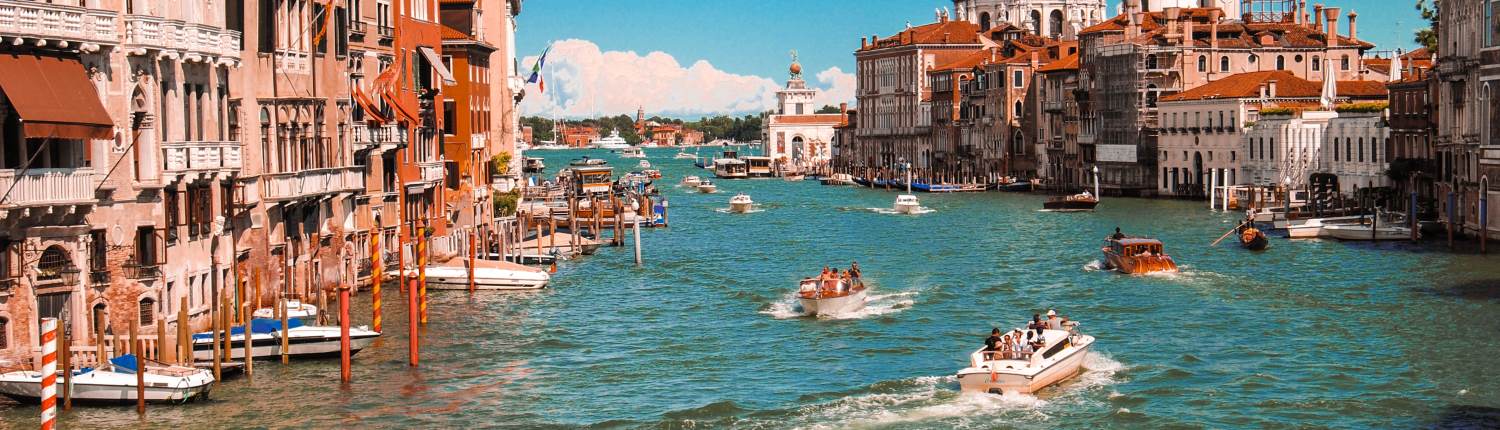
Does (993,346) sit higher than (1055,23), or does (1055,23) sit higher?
(1055,23)

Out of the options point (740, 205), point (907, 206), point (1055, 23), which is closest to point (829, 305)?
point (907, 206)

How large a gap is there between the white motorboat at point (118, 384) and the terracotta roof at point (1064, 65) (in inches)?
3564

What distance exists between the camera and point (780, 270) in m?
54.4

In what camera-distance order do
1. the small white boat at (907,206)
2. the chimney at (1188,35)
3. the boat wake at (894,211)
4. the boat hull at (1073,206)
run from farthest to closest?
the chimney at (1188,35) → the boat wake at (894,211) → the small white boat at (907,206) → the boat hull at (1073,206)

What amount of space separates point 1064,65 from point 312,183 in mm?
82488

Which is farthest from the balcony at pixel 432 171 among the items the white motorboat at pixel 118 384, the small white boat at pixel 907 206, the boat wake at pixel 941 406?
the small white boat at pixel 907 206

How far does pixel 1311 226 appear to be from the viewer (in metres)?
62.6

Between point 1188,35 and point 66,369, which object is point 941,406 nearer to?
point 66,369

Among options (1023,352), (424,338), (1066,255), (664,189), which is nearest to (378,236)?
(424,338)

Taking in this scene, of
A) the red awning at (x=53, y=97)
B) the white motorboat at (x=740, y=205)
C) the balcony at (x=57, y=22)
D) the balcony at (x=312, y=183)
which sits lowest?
the white motorboat at (x=740, y=205)

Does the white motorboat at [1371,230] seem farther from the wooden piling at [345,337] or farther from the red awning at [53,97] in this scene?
the red awning at [53,97]

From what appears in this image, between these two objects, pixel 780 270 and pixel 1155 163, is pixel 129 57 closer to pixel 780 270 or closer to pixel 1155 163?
pixel 780 270

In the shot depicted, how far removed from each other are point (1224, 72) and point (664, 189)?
137ft

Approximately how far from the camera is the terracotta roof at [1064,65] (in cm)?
11434
